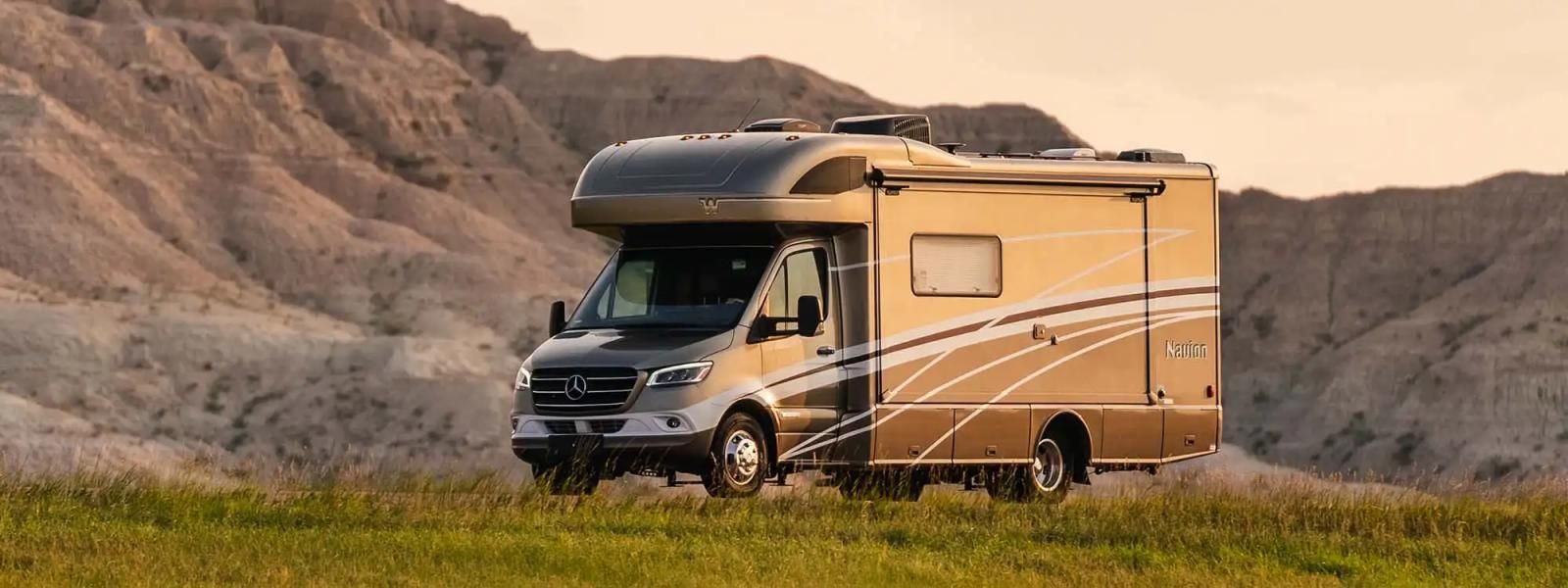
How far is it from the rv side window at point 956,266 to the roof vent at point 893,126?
100 cm

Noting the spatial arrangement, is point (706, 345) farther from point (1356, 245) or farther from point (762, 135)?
point (1356, 245)

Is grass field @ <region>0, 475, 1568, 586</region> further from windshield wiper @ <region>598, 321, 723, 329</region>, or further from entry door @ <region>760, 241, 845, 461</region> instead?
windshield wiper @ <region>598, 321, 723, 329</region>

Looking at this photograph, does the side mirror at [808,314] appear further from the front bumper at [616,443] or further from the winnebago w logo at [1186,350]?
the winnebago w logo at [1186,350]

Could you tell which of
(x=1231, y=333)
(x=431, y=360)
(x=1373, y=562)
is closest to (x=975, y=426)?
(x=1373, y=562)

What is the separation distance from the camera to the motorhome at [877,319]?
1936 cm

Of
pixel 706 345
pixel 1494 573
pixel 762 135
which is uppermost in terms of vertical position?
pixel 762 135

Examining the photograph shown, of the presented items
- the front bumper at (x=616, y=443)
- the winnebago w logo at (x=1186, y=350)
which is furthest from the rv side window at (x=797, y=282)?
the winnebago w logo at (x=1186, y=350)

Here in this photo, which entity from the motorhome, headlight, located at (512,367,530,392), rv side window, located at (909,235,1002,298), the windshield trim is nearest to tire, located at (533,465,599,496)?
the motorhome

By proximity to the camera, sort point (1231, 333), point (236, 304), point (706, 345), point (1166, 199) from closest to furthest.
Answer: point (706, 345) → point (1166, 199) → point (236, 304) → point (1231, 333)

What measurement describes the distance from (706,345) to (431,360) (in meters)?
45.7

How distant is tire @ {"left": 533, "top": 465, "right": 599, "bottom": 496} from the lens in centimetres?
1925

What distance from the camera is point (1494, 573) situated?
650 inches

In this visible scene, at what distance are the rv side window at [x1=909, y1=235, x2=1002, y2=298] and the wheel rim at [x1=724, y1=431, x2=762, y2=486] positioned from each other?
2.00 meters

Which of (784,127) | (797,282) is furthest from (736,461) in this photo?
(784,127)
